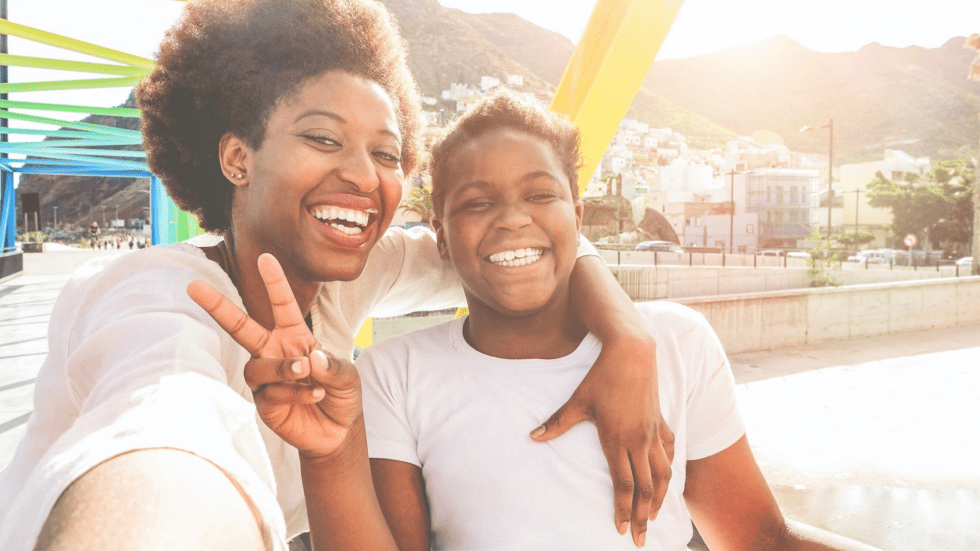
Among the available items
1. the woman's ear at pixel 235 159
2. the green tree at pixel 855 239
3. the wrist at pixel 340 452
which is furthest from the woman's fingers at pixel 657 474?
the green tree at pixel 855 239

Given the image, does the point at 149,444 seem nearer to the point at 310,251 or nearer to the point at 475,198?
the point at 310,251

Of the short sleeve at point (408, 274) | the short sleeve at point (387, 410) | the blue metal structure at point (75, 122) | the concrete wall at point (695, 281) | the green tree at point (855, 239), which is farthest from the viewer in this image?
the green tree at point (855, 239)

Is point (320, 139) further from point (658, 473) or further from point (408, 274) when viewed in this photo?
point (658, 473)

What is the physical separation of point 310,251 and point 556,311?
710mm

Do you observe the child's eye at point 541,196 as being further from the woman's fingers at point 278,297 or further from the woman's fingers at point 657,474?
the woman's fingers at point 278,297

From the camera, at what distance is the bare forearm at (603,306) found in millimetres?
1562

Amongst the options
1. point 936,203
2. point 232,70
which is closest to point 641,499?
point 232,70

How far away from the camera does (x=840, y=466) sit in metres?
5.44

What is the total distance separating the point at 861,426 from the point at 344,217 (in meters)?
6.91

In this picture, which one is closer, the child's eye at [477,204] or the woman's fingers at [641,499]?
the woman's fingers at [641,499]

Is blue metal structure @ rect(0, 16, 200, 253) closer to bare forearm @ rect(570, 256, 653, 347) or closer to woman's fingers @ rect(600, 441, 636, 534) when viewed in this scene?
bare forearm @ rect(570, 256, 653, 347)

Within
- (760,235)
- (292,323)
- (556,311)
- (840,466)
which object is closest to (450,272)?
(556,311)

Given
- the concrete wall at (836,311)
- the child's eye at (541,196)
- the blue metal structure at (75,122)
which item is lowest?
the concrete wall at (836,311)

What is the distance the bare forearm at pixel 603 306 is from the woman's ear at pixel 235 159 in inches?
36.9
